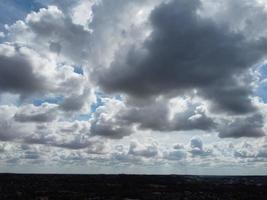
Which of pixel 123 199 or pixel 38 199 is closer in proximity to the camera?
pixel 38 199

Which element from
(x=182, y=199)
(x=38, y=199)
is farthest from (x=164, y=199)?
(x=38, y=199)

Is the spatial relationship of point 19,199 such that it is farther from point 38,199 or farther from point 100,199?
point 100,199

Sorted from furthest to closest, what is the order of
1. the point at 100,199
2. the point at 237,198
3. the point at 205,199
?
the point at 237,198, the point at 205,199, the point at 100,199

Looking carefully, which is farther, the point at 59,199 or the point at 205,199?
the point at 205,199

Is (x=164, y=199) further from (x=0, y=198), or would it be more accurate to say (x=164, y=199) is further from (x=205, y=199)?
(x=0, y=198)

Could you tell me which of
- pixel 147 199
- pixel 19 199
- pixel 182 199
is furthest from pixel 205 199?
pixel 19 199

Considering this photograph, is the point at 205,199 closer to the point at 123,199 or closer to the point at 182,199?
the point at 182,199

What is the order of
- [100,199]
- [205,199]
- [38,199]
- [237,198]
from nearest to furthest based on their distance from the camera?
[38,199], [100,199], [205,199], [237,198]

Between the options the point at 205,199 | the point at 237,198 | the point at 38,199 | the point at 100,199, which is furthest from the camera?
the point at 237,198

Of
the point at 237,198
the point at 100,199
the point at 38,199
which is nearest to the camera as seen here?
the point at 38,199
